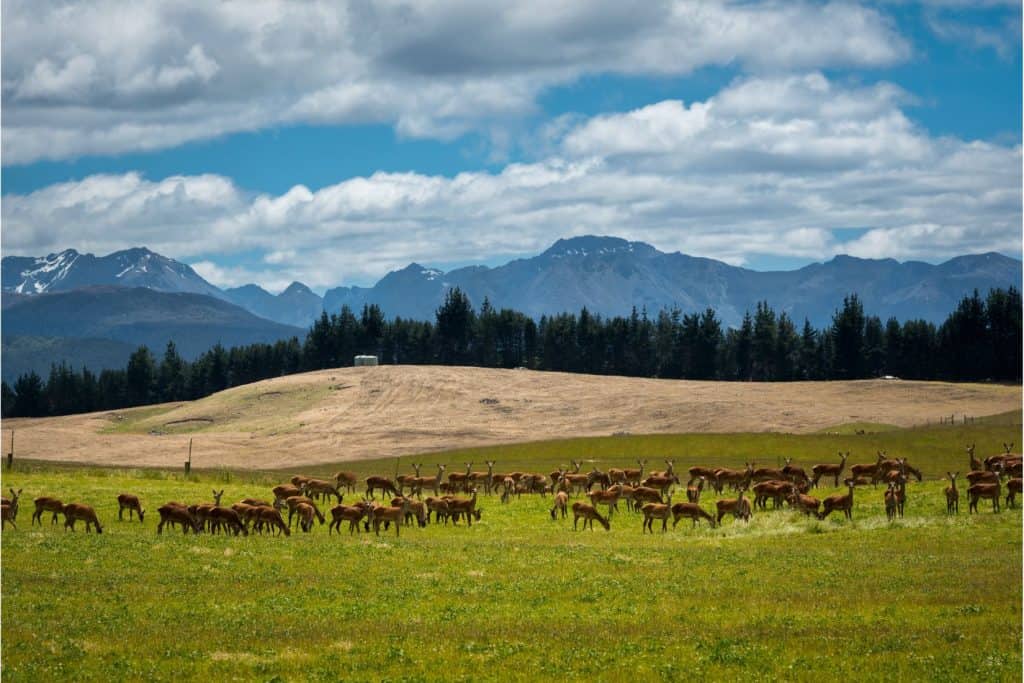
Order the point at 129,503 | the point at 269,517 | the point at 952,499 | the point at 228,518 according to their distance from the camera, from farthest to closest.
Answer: the point at 952,499, the point at 129,503, the point at 269,517, the point at 228,518

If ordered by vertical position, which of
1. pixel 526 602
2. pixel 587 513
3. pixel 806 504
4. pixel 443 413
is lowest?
pixel 526 602

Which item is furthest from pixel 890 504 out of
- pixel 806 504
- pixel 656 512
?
pixel 656 512

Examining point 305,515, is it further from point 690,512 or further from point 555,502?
point 690,512

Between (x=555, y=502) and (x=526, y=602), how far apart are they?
68.0ft

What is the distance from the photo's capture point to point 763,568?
109ft

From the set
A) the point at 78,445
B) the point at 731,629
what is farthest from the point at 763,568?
the point at 78,445

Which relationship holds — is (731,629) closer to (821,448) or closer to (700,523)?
(700,523)

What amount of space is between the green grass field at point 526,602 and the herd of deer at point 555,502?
0.99m

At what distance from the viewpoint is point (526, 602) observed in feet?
91.5

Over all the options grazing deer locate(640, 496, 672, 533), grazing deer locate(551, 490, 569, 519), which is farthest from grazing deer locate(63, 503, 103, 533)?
grazing deer locate(640, 496, 672, 533)

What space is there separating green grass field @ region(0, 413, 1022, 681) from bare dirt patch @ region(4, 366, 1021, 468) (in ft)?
206

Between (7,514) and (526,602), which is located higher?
(7,514)

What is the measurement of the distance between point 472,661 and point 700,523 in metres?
25.7

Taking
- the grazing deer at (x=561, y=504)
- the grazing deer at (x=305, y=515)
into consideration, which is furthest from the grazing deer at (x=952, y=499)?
the grazing deer at (x=305, y=515)
